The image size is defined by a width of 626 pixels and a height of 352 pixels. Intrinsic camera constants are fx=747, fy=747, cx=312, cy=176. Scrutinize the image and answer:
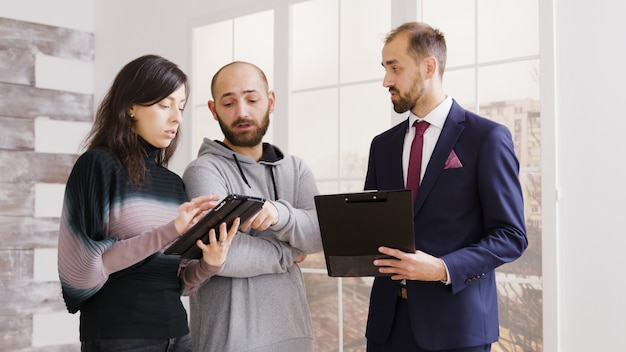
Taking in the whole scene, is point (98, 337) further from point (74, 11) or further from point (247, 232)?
point (74, 11)

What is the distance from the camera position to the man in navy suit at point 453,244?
210 cm

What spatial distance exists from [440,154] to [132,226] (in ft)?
3.01

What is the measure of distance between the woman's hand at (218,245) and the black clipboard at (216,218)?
14 millimetres

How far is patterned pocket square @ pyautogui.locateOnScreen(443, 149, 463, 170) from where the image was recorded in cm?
221

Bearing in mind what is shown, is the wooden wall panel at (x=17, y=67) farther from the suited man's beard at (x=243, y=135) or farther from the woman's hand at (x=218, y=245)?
the woman's hand at (x=218, y=245)

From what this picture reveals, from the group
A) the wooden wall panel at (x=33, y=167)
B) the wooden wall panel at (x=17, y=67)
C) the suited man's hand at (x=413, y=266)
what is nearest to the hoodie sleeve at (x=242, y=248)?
the suited man's hand at (x=413, y=266)

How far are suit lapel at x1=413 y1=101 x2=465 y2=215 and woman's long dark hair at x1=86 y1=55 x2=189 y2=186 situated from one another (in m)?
0.77

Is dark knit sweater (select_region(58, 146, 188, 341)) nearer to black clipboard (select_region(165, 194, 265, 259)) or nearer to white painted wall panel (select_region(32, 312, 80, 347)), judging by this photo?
black clipboard (select_region(165, 194, 265, 259))

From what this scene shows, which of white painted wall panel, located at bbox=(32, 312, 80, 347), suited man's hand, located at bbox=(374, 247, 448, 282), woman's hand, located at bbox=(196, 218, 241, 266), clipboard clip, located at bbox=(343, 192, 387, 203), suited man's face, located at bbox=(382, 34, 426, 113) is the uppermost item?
suited man's face, located at bbox=(382, 34, 426, 113)

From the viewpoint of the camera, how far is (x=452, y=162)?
2215mm

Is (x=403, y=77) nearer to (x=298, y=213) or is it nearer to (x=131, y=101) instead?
(x=298, y=213)

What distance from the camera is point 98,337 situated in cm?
192

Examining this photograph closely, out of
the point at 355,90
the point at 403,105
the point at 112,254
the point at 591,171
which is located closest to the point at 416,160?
the point at 403,105

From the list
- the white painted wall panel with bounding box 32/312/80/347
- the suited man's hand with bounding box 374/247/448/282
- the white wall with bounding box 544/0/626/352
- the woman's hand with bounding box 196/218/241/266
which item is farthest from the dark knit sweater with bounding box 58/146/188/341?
the white painted wall panel with bounding box 32/312/80/347
